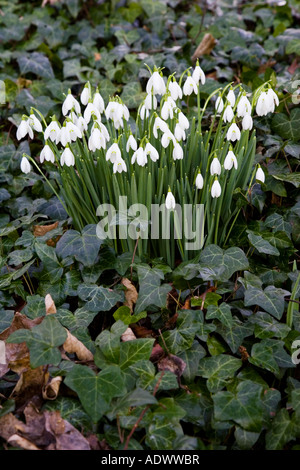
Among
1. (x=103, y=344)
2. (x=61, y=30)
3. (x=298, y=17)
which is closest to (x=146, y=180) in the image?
(x=103, y=344)

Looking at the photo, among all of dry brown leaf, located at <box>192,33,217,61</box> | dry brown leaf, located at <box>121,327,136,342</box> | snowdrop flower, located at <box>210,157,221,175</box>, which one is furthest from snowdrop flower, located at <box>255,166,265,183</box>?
dry brown leaf, located at <box>192,33,217,61</box>

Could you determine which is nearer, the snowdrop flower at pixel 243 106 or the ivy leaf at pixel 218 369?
the ivy leaf at pixel 218 369

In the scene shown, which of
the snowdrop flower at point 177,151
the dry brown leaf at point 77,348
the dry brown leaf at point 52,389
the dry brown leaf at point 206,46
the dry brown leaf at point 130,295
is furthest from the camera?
the dry brown leaf at point 206,46

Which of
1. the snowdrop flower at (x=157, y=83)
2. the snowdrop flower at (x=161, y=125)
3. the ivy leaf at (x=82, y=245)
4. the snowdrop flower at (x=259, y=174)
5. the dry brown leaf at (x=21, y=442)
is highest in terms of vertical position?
the snowdrop flower at (x=157, y=83)

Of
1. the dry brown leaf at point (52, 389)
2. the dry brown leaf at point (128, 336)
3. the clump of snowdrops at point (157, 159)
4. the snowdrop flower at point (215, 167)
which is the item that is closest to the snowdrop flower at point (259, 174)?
the clump of snowdrops at point (157, 159)

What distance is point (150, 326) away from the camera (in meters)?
1.86

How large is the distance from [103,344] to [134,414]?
0.82ft

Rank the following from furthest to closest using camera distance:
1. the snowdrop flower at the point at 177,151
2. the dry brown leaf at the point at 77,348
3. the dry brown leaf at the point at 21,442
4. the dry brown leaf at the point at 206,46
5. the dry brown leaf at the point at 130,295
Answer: the dry brown leaf at the point at 206,46 < the dry brown leaf at the point at 130,295 < the snowdrop flower at the point at 177,151 < the dry brown leaf at the point at 77,348 < the dry brown leaf at the point at 21,442

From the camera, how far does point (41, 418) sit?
58.7 inches

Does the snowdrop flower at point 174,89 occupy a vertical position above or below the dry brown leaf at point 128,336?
above

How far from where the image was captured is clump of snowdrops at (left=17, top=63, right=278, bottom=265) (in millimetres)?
1767

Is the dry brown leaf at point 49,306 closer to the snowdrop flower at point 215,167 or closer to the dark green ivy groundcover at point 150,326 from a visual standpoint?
the dark green ivy groundcover at point 150,326

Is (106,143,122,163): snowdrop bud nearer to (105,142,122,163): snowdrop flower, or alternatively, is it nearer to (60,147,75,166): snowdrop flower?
(105,142,122,163): snowdrop flower

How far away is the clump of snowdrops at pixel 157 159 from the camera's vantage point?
69.6 inches
